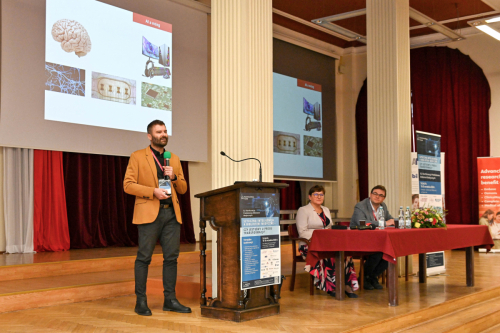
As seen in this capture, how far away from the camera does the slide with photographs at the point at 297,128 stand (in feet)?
33.8

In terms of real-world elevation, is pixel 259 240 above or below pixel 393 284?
above

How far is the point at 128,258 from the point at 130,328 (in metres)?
2.85

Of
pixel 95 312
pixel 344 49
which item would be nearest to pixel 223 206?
pixel 95 312

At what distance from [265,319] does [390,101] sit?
4.09m

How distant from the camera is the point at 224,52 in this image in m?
4.81

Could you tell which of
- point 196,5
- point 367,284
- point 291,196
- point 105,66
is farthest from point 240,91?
point 291,196

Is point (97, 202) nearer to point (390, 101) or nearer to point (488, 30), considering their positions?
point (390, 101)

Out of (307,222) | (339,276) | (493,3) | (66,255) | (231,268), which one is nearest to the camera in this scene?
(231,268)

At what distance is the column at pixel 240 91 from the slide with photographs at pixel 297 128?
5.20m

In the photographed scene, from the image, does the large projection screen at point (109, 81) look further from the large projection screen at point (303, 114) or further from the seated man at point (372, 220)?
the seated man at point (372, 220)

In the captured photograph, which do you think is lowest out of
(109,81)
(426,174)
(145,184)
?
(145,184)

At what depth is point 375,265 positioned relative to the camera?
18.5 feet

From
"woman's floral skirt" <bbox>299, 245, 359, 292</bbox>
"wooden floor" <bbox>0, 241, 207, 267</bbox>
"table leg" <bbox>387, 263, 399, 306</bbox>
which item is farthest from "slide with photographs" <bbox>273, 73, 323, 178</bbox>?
"table leg" <bbox>387, 263, 399, 306</bbox>

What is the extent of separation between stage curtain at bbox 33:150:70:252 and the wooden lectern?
365cm
